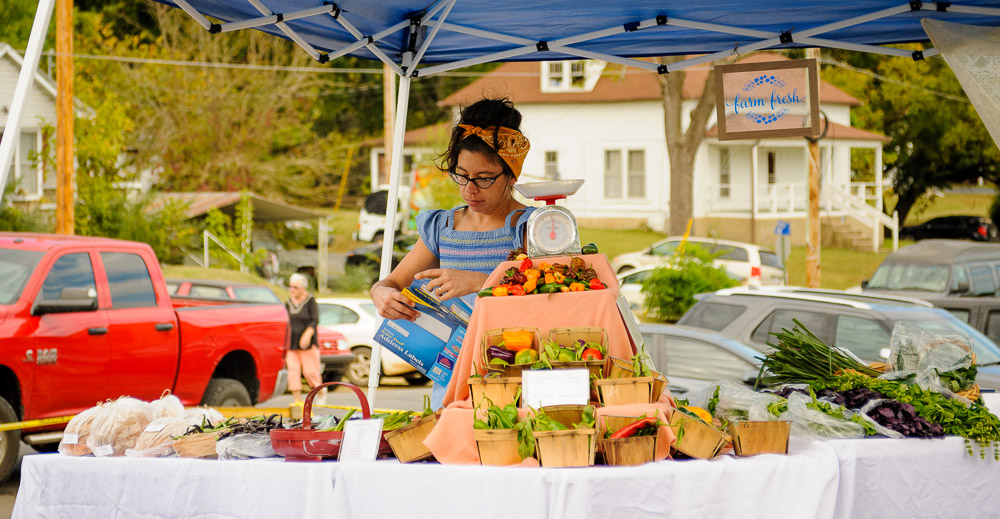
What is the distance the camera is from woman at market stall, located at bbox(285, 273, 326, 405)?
13805mm

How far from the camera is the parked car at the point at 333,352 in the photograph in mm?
15309

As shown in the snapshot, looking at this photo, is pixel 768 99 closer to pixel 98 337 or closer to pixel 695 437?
pixel 695 437

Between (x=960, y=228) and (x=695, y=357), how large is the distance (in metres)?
36.3

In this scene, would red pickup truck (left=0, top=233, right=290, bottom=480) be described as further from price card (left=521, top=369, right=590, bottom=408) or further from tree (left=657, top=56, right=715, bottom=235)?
tree (left=657, top=56, right=715, bottom=235)

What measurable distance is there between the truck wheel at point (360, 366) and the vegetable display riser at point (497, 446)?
1321cm

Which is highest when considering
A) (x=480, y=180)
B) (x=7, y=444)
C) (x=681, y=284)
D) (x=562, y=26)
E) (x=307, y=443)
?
(x=562, y=26)

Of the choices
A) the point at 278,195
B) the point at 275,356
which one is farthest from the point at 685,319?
the point at 278,195

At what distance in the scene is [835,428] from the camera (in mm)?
3916

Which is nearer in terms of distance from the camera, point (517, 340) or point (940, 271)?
point (517, 340)

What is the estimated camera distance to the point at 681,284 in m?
20.6

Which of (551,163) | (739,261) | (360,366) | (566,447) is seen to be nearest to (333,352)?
(360,366)

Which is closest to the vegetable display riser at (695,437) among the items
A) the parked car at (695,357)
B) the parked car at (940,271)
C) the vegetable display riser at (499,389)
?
the vegetable display riser at (499,389)

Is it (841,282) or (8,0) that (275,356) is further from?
(8,0)

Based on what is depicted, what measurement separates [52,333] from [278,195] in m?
30.6
